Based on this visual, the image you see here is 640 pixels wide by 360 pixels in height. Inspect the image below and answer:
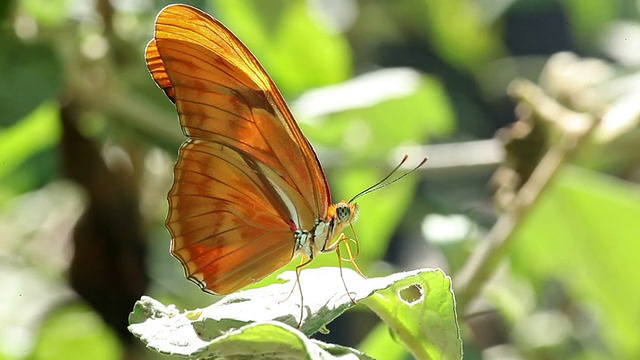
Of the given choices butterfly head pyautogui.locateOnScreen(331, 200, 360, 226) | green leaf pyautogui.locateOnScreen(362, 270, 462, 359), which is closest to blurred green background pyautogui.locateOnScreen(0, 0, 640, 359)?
butterfly head pyautogui.locateOnScreen(331, 200, 360, 226)

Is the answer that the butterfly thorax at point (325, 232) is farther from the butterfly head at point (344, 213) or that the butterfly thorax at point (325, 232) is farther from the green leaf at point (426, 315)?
the green leaf at point (426, 315)

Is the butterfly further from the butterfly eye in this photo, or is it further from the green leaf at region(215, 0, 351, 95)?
the green leaf at region(215, 0, 351, 95)

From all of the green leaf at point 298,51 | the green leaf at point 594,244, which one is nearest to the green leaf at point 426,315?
the green leaf at point 594,244

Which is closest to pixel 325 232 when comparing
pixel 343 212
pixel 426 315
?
pixel 343 212

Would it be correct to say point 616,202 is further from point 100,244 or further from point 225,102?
point 100,244

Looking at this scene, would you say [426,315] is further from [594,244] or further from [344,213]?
[594,244]
